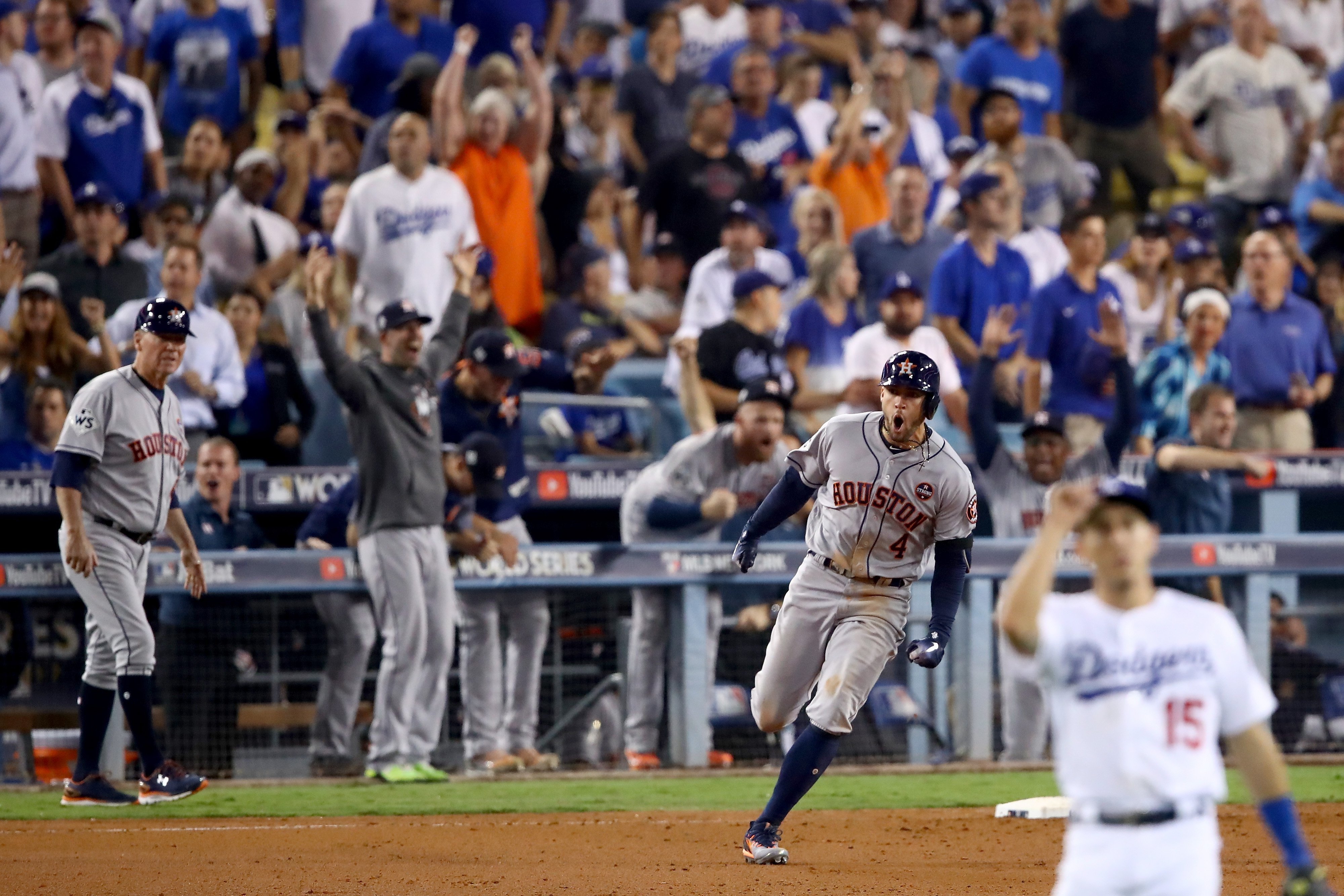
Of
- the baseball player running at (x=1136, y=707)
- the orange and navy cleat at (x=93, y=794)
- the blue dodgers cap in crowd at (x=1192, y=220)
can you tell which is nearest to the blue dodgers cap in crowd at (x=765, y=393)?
the orange and navy cleat at (x=93, y=794)

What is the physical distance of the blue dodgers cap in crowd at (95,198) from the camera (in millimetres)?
10492

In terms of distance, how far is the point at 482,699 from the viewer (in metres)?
9.41

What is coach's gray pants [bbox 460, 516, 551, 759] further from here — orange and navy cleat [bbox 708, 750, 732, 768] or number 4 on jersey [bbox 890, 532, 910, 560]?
number 4 on jersey [bbox 890, 532, 910, 560]

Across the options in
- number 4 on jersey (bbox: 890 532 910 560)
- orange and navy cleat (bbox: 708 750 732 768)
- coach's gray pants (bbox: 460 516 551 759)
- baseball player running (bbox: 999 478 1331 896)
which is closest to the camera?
baseball player running (bbox: 999 478 1331 896)

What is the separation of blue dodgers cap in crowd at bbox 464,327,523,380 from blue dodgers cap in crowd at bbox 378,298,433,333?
0.35 meters

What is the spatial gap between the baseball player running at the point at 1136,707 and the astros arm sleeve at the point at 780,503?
3.17m

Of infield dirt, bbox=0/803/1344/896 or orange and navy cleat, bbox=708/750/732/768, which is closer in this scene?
infield dirt, bbox=0/803/1344/896

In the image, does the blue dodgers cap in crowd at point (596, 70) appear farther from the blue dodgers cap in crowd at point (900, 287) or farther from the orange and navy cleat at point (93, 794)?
the orange and navy cleat at point (93, 794)

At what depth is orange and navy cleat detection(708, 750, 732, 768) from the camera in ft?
32.6

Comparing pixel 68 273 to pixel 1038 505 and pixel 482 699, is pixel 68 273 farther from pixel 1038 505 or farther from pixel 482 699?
pixel 1038 505

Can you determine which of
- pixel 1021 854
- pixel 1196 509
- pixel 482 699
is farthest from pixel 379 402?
pixel 1196 509

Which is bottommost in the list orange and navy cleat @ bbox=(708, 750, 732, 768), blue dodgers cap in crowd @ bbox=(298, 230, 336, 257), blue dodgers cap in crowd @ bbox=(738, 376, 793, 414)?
orange and navy cleat @ bbox=(708, 750, 732, 768)

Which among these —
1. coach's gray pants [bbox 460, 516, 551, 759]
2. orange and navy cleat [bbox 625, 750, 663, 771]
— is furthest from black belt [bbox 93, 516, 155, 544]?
orange and navy cleat [bbox 625, 750, 663, 771]

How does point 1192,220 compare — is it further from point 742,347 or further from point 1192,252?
point 742,347
